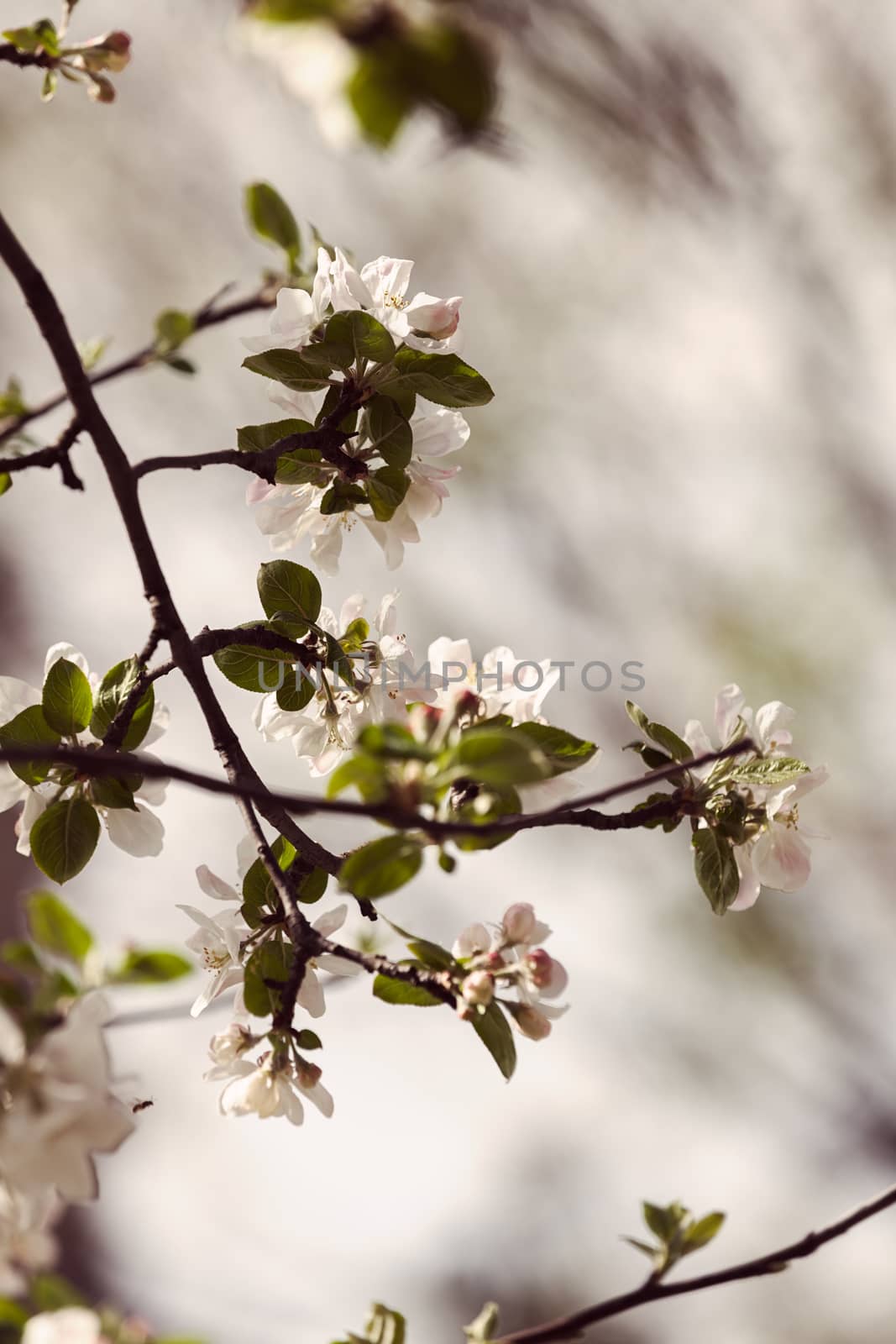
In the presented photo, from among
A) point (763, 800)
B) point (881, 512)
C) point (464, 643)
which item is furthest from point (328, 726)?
point (881, 512)

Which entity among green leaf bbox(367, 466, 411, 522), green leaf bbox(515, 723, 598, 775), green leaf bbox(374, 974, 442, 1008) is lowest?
green leaf bbox(374, 974, 442, 1008)

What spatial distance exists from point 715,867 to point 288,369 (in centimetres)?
35

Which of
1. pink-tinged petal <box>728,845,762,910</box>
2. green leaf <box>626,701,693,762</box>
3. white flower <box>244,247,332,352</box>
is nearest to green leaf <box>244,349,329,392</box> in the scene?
white flower <box>244,247,332,352</box>

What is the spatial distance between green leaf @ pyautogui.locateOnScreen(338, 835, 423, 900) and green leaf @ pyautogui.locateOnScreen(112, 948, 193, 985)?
0.07 metres

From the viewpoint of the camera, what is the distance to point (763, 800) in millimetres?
573

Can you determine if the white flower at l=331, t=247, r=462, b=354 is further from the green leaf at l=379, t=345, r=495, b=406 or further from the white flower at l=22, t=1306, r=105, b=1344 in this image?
the white flower at l=22, t=1306, r=105, b=1344

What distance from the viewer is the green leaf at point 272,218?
0.63 metres

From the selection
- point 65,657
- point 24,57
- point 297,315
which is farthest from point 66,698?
point 24,57

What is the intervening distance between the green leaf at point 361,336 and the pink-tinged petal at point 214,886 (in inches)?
11.6

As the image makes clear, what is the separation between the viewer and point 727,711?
630 mm

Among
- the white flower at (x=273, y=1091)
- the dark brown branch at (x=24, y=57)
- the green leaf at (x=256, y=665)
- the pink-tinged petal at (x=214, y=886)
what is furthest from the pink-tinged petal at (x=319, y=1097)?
the dark brown branch at (x=24, y=57)

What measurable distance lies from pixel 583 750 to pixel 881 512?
7.07ft

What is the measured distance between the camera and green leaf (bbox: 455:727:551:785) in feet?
1.15

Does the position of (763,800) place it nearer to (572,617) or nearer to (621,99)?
(621,99)
